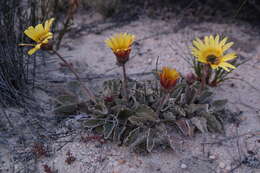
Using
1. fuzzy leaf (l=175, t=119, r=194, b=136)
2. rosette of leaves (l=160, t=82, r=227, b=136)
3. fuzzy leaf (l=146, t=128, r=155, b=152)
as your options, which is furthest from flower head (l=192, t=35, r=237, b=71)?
fuzzy leaf (l=146, t=128, r=155, b=152)

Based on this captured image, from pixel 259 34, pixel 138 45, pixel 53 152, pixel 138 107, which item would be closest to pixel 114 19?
pixel 138 45

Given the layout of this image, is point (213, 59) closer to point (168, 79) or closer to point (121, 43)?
point (168, 79)

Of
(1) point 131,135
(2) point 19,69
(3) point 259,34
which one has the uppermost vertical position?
(3) point 259,34

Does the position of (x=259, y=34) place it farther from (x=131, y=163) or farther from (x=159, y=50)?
(x=131, y=163)

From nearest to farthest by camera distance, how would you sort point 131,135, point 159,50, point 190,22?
1. point 131,135
2. point 159,50
3. point 190,22

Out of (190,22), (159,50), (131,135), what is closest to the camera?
(131,135)
